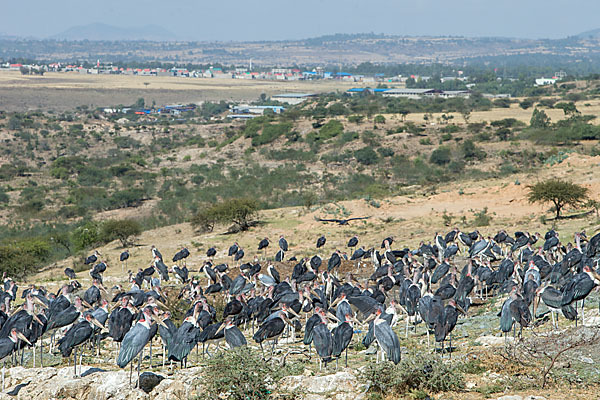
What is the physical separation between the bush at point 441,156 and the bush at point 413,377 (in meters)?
46.7

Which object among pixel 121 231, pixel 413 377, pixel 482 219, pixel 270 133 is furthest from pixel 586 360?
pixel 270 133

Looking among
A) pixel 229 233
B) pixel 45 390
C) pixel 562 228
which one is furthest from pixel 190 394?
pixel 229 233

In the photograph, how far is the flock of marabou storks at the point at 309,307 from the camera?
12.4 meters

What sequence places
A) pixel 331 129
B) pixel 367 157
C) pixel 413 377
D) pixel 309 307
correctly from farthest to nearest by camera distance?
pixel 331 129, pixel 367 157, pixel 309 307, pixel 413 377

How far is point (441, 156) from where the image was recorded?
5678 cm

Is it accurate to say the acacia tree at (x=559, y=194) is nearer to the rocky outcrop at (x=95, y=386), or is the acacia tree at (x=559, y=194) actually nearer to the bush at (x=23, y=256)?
the bush at (x=23, y=256)

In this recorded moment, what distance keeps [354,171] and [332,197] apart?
14.5 m

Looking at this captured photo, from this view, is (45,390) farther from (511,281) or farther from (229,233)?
(229,233)

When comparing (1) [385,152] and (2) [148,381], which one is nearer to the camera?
(2) [148,381]

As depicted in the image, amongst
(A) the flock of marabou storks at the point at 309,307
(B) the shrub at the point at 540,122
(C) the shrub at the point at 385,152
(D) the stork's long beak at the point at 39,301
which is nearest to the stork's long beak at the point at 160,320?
(A) the flock of marabou storks at the point at 309,307

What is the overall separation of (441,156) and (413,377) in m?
47.3

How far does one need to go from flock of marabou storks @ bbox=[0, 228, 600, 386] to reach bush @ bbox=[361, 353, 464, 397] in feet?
0.82

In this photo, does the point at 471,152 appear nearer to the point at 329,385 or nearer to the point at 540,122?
the point at 540,122

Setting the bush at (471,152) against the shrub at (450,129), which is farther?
the shrub at (450,129)
